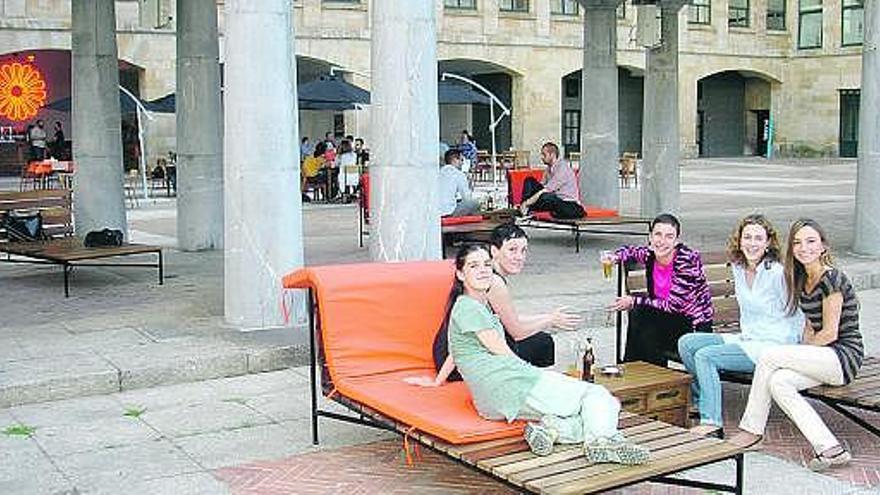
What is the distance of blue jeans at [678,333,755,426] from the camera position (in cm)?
707

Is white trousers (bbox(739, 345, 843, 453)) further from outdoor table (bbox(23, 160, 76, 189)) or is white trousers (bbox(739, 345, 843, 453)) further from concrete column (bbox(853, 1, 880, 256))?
outdoor table (bbox(23, 160, 76, 189))

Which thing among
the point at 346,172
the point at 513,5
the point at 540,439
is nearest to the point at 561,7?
the point at 513,5

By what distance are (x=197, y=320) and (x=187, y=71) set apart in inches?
262

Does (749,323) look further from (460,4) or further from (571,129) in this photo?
(571,129)

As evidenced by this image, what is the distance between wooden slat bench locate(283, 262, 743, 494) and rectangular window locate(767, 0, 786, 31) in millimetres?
49342

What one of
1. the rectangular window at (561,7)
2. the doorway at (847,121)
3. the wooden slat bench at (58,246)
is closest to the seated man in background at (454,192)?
the wooden slat bench at (58,246)

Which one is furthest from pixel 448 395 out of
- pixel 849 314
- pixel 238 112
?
pixel 238 112

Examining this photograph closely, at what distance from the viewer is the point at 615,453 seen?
17.2 ft

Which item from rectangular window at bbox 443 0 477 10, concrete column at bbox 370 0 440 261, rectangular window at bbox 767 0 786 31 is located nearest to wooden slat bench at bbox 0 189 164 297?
concrete column at bbox 370 0 440 261

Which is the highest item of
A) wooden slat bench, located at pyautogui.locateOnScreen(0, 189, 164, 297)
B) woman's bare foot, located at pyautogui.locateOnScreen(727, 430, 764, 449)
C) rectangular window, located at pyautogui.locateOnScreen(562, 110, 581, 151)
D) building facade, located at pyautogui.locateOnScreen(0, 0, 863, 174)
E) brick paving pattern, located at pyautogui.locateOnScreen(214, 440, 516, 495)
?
building facade, located at pyautogui.locateOnScreen(0, 0, 863, 174)

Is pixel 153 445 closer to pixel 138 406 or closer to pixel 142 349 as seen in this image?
pixel 138 406

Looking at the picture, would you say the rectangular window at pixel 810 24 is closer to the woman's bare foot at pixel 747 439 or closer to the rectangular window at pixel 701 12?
the rectangular window at pixel 701 12

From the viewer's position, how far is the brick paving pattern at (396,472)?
20.6 ft

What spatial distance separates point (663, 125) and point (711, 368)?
13.6 meters
